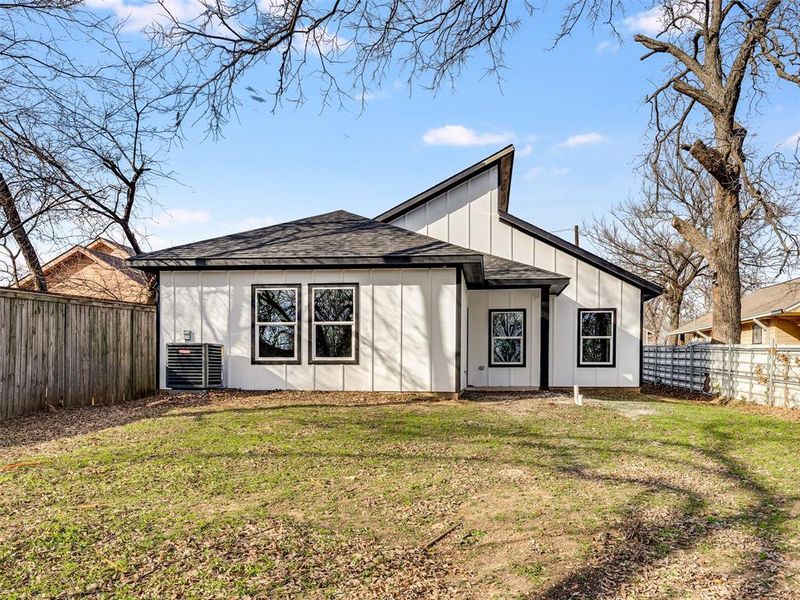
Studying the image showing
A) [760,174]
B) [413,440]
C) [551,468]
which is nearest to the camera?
[551,468]

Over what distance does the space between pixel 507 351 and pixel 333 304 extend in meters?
4.90

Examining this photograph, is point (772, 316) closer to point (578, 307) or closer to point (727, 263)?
point (727, 263)

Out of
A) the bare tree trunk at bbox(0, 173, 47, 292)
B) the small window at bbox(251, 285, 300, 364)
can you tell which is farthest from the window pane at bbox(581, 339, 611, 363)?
the bare tree trunk at bbox(0, 173, 47, 292)

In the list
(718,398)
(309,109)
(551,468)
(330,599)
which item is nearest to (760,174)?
(718,398)

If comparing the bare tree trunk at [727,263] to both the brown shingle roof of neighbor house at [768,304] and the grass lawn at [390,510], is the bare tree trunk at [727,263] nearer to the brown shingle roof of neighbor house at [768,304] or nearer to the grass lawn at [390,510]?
the brown shingle roof of neighbor house at [768,304]

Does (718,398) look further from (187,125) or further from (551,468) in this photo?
(187,125)

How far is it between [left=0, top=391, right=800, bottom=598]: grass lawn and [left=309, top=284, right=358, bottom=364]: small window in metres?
2.84

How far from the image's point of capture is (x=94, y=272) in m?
24.0

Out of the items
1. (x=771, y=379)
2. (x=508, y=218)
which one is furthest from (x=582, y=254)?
(x=771, y=379)

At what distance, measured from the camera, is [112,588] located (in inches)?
106

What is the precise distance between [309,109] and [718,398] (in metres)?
11.9

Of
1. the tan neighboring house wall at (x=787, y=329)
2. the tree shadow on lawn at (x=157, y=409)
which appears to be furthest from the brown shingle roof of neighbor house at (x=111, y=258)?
the tan neighboring house wall at (x=787, y=329)

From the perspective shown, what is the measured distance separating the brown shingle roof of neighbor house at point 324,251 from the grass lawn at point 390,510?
3.33 meters

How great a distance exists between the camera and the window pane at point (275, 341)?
33.5ft
